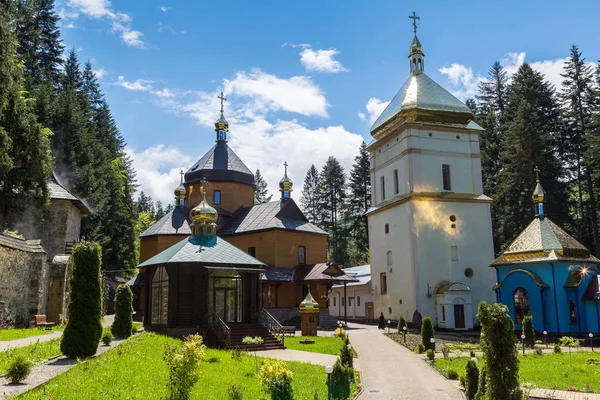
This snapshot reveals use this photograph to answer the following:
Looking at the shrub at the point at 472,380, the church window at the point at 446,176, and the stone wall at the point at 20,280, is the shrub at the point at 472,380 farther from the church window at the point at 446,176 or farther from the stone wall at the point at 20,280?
the church window at the point at 446,176

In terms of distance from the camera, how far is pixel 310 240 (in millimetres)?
34062

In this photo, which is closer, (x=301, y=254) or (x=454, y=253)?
(x=454, y=253)

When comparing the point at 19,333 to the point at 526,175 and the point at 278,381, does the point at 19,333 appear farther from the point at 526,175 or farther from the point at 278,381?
the point at 526,175

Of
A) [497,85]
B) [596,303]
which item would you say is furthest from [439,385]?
[497,85]

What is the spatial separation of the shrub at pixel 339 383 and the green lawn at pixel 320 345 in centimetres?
703

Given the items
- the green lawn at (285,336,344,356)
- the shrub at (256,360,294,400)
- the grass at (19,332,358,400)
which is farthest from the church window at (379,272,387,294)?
the shrub at (256,360,294,400)

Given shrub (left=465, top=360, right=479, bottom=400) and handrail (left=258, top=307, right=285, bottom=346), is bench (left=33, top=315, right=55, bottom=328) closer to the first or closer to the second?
handrail (left=258, top=307, right=285, bottom=346)

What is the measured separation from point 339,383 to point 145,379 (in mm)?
4017

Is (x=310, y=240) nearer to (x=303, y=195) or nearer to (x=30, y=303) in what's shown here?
(x=30, y=303)

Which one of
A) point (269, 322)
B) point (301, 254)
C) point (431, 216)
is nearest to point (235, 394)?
point (269, 322)

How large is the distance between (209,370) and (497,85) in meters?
42.8

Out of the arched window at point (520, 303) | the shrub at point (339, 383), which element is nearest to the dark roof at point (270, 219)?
the arched window at point (520, 303)

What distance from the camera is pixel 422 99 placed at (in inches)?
1195

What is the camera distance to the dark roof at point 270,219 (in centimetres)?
3342
